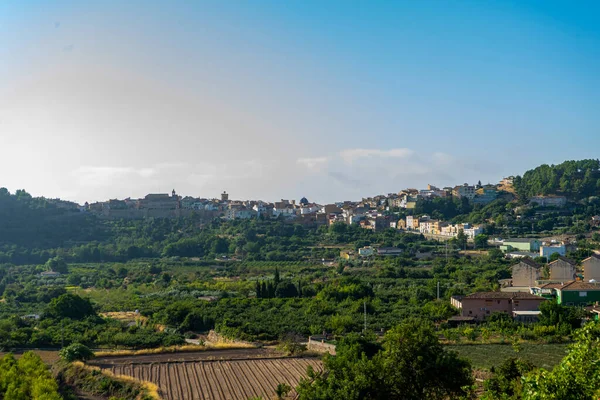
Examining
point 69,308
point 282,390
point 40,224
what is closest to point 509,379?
point 282,390

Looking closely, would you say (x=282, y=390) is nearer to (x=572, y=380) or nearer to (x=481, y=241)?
(x=572, y=380)

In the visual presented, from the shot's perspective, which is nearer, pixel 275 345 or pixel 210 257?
pixel 275 345

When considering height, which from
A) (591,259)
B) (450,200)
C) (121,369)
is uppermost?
(450,200)

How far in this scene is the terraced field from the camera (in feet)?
57.7

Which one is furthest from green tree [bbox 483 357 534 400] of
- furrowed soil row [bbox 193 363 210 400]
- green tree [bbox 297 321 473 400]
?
furrowed soil row [bbox 193 363 210 400]

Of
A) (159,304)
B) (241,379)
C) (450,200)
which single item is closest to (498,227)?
(450,200)

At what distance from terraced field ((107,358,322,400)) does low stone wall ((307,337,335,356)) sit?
0.74 meters

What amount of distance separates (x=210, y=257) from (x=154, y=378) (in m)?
42.2

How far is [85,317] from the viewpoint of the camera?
3048cm

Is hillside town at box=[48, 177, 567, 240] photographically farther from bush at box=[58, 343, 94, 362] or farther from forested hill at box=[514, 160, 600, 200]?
bush at box=[58, 343, 94, 362]

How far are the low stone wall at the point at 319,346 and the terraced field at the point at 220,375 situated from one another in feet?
2.44

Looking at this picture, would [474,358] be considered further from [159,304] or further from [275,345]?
[159,304]

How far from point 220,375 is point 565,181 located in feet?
202

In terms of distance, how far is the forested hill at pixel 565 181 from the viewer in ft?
227
